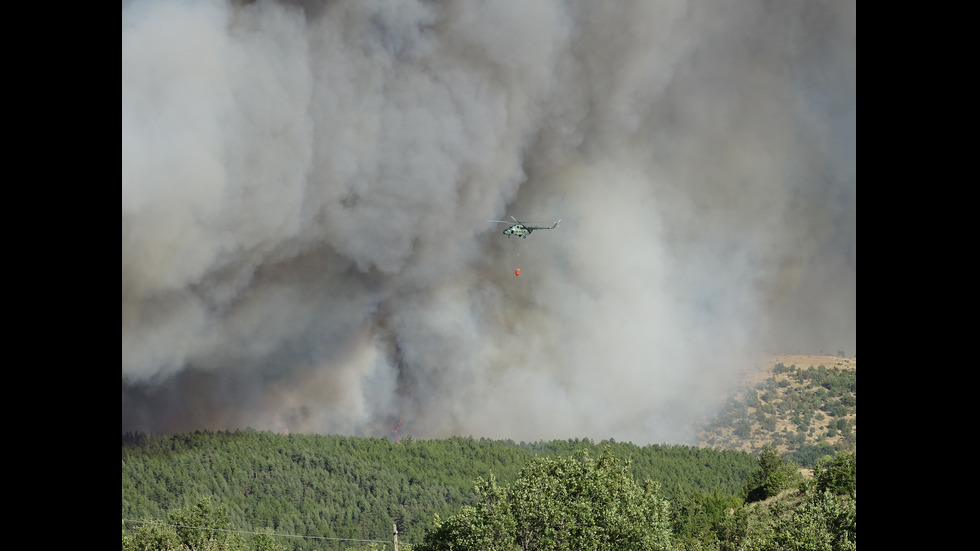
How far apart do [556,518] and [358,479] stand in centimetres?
4680

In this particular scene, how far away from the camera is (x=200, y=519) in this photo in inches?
1880

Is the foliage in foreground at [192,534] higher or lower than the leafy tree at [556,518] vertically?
lower

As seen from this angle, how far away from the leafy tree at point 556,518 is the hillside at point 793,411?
58.1m

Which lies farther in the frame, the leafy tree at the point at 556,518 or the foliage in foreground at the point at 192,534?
the foliage in foreground at the point at 192,534

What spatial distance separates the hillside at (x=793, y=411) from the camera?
290 ft

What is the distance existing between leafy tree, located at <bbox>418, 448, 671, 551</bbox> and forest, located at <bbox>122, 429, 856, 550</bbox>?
91.2 feet

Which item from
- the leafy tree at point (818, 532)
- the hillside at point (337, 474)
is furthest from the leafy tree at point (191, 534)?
the leafy tree at point (818, 532)

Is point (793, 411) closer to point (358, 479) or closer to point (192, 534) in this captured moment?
point (358, 479)

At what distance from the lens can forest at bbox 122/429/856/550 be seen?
6200cm

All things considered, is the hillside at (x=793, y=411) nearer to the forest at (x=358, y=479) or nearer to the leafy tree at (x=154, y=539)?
the forest at (x=358, y=479)

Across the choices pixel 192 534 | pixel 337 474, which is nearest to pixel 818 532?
pixel 192 534
